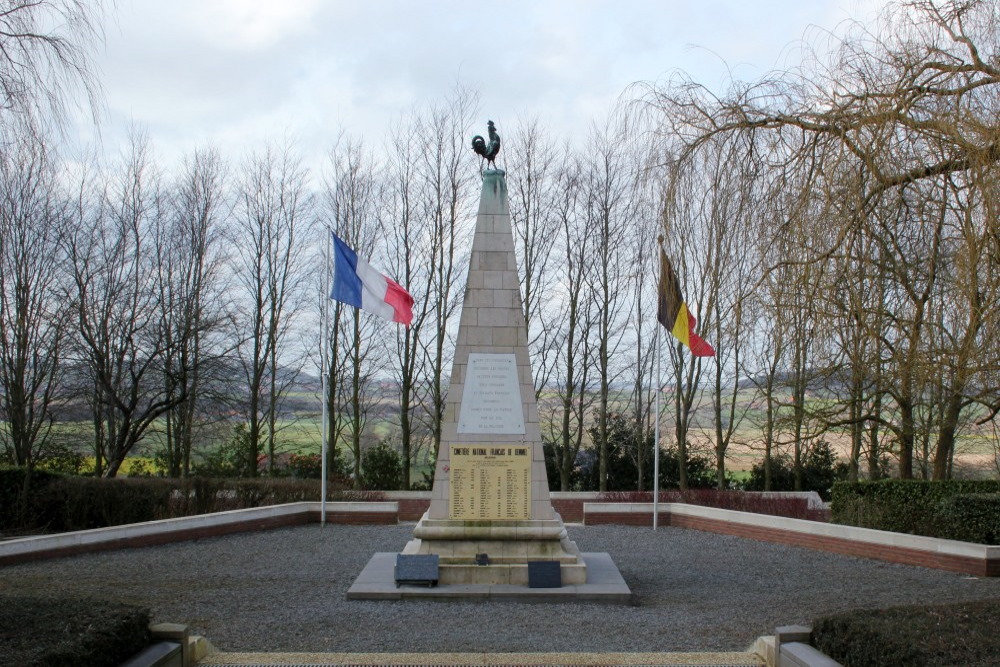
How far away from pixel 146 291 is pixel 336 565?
15.4 meters

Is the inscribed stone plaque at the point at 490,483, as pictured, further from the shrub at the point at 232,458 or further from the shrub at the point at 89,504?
the shrub at the point at 232,458

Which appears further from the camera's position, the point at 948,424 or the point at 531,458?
the point at 948,424

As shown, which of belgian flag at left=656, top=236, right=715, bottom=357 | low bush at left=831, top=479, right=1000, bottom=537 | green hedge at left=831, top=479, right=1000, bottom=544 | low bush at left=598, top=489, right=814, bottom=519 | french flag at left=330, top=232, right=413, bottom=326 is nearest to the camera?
belgian flag at left=656, top=236, right=715, bottom=357

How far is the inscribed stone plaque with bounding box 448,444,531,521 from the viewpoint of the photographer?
1063cm

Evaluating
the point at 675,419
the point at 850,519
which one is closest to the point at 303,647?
the point at 850,519

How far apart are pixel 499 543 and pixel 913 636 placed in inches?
218

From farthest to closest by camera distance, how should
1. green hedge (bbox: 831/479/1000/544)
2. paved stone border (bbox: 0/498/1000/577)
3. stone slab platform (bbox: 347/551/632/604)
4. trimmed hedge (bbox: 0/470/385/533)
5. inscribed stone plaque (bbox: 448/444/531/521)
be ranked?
trimmed hedge (bbox: 0/470/385/533) < green hedge (bbox: 831/479/1000/544) < paved stone border (bbox: 0/498/1000/577) < inscribed stone plaque (bbox: 448/444/531/521) < stone slab platform (bbox: 347/551/632/604)

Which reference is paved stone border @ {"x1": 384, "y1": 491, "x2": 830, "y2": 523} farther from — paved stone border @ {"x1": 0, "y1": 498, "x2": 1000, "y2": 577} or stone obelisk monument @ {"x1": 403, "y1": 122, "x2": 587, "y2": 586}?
stone obelisk monument @ {"x1": 403, "y1": 122, "x2": 587, "y2": 586}

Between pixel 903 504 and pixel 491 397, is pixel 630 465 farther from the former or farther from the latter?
pixel 491 397

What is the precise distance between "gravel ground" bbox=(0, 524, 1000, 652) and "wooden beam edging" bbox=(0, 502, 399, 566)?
0.26 metres

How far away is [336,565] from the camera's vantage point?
40.7 ft

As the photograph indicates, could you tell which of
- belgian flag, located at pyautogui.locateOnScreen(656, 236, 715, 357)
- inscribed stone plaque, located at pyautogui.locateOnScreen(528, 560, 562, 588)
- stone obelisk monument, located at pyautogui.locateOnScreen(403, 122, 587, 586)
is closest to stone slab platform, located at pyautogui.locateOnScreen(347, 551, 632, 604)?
inscribed stone plaque, located at pyautogui.locateOnScreen(528, 560, 562, 588)

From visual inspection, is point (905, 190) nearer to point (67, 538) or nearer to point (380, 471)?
point (67, 538)

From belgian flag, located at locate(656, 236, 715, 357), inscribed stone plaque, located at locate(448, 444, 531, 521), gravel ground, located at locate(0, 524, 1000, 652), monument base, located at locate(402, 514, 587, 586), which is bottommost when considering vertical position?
gravel ground, located at locate(0, 524, 1000, 652)
